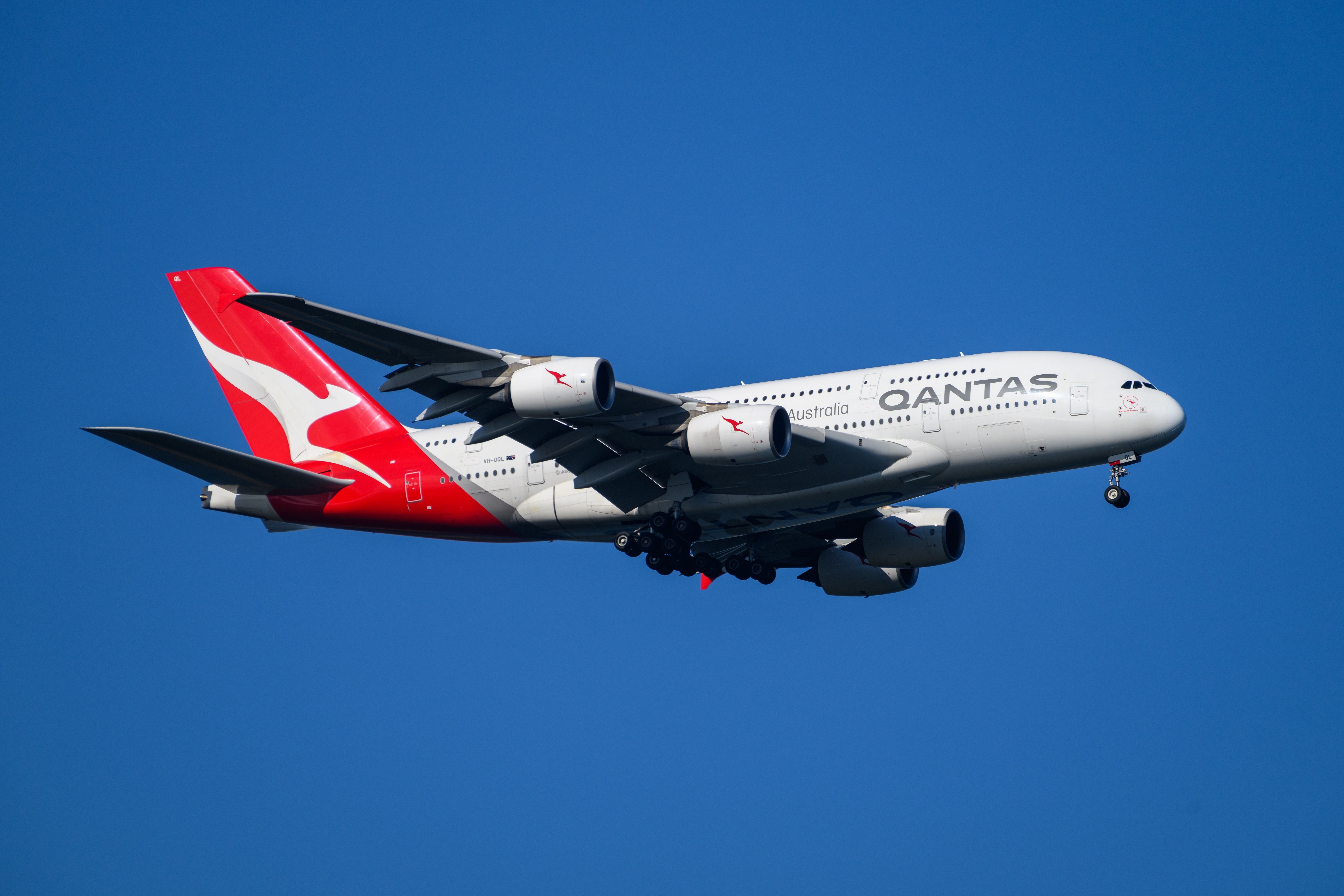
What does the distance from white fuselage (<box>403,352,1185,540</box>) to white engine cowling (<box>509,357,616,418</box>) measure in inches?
163

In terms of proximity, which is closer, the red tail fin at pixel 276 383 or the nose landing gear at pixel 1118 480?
the nose landing gear at pixel 1118 480

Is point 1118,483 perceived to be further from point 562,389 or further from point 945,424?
point 562,389

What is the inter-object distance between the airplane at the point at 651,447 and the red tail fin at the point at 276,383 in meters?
0.07

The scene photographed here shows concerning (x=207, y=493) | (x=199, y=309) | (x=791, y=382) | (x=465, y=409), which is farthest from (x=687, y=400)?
(x=199, y=309)

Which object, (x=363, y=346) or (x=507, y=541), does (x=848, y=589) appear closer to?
(x=507, y=541)

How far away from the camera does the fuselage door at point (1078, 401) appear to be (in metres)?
29.0

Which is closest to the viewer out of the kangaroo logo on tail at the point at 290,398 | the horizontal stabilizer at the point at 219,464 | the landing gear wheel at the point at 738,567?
the horizontal stabilizer at the point at 219,464

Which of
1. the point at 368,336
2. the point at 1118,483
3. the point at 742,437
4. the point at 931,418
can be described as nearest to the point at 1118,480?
the point at 1118,483

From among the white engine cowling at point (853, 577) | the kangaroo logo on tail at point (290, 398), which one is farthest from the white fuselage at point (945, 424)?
the kangaroo logo on tail at point (290, 398)

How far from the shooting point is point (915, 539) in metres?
35.2

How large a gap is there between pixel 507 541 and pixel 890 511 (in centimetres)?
1051

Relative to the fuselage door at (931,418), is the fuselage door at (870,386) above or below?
above

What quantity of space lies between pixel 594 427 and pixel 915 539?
10287 millimetres

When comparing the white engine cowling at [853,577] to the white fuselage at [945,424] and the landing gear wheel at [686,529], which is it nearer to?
the white fuselage at [945,424]
